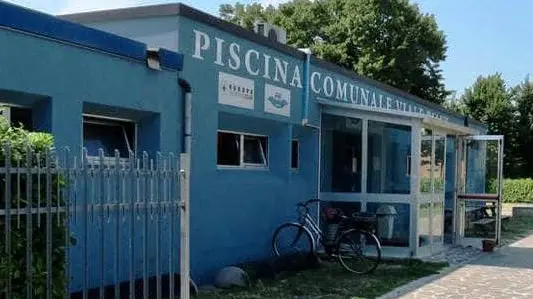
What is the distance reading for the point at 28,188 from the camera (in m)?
4.17

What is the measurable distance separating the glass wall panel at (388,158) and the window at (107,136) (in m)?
5.83

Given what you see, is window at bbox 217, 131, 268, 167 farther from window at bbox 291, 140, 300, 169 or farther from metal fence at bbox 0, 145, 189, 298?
metal fence at bbox 0, 145, 189, 298

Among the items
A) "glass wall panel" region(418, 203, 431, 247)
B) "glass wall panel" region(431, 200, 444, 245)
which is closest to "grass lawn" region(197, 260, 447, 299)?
"glass wall panel" region(418, 203, 431, 247)

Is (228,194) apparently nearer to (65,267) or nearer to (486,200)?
(65,267)

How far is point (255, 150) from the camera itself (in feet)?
38.6

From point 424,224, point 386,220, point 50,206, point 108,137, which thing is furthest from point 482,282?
point 50,206

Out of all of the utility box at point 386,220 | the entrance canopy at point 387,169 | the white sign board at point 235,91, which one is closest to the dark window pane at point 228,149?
the white sign board at point 235,91

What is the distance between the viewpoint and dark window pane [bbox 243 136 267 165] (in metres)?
11.5

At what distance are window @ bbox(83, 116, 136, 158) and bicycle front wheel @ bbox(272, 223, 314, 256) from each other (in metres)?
3.52

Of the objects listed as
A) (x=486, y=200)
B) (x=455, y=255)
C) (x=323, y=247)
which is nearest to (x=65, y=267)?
(x=323, y=247)

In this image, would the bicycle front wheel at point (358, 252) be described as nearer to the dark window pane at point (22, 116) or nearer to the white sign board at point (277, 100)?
the white sign board at point (277, 100)

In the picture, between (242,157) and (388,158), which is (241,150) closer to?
(242,157)

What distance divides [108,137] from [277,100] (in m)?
3.80

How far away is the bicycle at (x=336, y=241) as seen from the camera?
1116 centimetres
